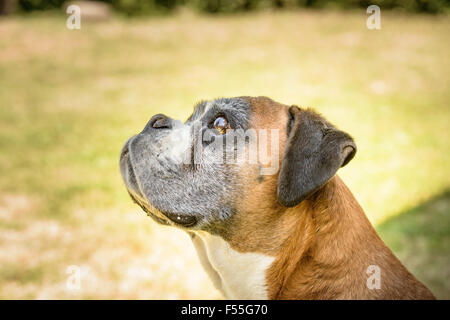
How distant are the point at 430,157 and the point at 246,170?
6236mm

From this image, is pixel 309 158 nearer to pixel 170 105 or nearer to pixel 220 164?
pixel 220 164

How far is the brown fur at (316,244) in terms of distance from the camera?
2783mm

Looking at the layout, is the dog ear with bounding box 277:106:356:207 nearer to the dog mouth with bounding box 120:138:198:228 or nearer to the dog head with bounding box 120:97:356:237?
the dog head with bounding box 120:97:356:237

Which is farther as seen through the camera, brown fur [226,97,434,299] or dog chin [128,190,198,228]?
dog chin [128,190,198,228]

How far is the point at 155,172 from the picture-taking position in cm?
297

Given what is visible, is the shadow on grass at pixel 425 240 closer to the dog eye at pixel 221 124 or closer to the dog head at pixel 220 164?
the dog head at pixel 220 164

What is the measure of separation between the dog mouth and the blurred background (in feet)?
6.08

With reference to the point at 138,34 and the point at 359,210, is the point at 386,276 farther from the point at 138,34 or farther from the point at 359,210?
the point at 138,34

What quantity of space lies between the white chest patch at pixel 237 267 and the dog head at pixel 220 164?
0.39 ft

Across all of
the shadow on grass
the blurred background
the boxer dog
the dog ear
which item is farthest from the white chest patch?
the shadow on grass

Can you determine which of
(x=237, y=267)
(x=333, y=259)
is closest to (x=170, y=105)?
(x=237, y=267)

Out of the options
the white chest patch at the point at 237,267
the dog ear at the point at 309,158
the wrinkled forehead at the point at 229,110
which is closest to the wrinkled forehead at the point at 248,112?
the wrinkled forehead at the point at 229,110

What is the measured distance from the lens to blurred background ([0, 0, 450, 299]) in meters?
5.36
